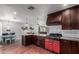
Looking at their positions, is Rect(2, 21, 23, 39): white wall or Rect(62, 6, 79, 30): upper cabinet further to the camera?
Rect(62, 6, 79, 30): upper cabinet

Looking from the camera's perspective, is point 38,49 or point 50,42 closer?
point 38,49

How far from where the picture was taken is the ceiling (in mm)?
2059

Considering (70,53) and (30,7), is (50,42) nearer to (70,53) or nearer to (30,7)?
(70,53)

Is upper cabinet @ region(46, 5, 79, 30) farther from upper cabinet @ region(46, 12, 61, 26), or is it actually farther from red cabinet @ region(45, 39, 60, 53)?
red cabinet @ region(45, 39, 60, 53)

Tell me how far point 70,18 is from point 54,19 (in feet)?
1.43

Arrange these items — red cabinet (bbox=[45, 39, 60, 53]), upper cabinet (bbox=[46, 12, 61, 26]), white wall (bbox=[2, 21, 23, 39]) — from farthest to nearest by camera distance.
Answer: red cabinet (bbox=[45, 39, 60, 53])
upper cabinet (bbox=[46, 12, 61, 26])
white wall (bbox=[2, 21, 23, 39])

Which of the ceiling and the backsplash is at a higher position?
the ceiling


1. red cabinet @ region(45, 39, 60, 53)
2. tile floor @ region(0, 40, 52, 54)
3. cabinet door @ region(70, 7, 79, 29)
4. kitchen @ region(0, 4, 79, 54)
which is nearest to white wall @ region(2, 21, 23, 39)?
kitchen @ region(0, 4, 79, 54)

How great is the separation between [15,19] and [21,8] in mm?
291

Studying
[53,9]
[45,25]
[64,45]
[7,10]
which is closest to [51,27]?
[45,25]

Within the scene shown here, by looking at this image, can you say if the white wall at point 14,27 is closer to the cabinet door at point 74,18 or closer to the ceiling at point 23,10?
the ceiling at point 23,10

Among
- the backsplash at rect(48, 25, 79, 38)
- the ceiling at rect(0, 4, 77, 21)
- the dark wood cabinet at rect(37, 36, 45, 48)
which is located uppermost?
the ceiling at rect(0, 4, 77, 21)

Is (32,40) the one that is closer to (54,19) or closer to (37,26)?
(37,26)

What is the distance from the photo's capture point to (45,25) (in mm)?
2166
